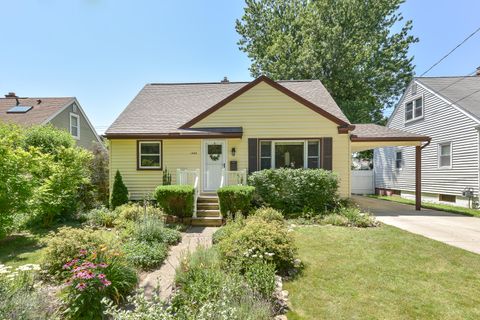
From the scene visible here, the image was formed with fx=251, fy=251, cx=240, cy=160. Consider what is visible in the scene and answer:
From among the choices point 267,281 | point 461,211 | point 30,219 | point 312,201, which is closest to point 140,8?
point 30,219

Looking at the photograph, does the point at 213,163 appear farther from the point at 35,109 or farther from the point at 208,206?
the point at 35,109

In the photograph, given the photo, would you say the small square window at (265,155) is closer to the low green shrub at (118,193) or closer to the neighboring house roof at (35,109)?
the low green shrub at (118,193)

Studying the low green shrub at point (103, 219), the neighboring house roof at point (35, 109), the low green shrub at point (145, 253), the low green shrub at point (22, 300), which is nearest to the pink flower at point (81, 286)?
the low green shrub at point (22, 300)

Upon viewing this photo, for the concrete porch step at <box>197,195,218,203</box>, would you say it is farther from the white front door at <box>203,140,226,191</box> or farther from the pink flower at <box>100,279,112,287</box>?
the pink flower at <box>100,279,112,287</box>

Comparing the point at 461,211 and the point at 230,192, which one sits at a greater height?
the point at 230,192

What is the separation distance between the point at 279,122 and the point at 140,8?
22.3 feet

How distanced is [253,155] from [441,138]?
10519 millimetres

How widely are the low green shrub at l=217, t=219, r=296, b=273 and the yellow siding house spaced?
5.30 m

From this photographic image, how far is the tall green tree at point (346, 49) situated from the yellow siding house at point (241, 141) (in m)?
12.7

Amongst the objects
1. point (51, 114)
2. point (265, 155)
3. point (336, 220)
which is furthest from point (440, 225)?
point (51, 114)

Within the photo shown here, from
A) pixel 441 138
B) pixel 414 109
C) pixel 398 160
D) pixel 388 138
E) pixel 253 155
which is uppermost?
pixel 414 109

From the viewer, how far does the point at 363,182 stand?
63.1 feet

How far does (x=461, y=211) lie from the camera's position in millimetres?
10359

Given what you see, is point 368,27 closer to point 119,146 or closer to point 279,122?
point 279,122
